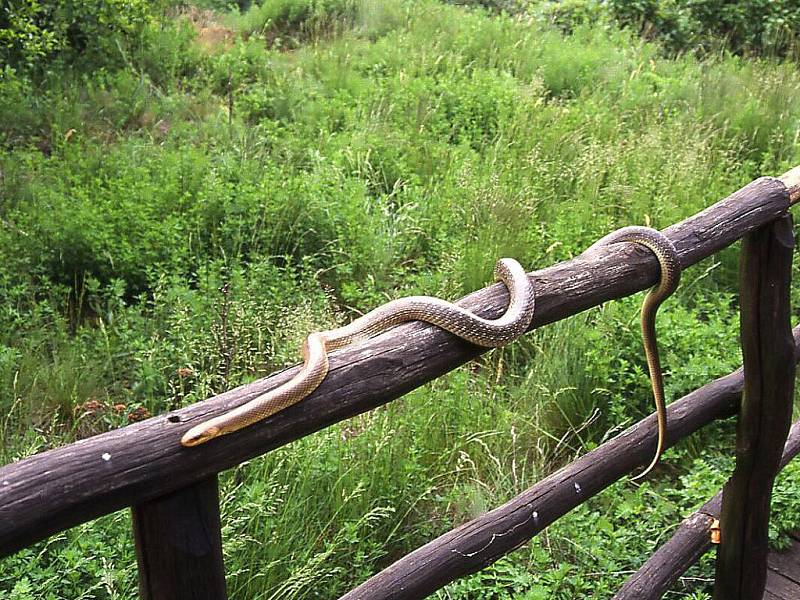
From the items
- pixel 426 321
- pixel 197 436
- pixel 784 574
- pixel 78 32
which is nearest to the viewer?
pixel 197 436

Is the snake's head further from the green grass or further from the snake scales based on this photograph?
the green grass

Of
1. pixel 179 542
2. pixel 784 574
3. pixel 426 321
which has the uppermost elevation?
pixel 426 321

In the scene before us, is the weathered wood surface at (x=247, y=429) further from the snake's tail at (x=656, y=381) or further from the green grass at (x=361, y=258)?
the green grass at (x=361, y=258)

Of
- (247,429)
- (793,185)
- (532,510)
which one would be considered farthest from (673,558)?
(247,429)

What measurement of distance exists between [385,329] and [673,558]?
155cm

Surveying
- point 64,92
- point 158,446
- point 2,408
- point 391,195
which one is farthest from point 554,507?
point 64,92

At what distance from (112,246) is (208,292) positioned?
70 centimetres

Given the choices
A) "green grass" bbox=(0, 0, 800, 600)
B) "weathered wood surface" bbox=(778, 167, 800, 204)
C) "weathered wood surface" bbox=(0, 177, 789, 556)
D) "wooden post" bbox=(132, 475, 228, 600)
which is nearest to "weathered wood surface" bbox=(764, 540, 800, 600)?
"green grass" bbox=(0, 0, 800, 600)

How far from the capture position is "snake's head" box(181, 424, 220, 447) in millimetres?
1370

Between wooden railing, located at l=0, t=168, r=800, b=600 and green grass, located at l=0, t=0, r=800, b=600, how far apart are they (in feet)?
2.09

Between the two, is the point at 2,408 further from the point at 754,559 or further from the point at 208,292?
the point at 754,559

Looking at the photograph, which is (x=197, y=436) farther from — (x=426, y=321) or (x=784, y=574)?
(x=784, y=574)

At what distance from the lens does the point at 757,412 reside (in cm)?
296

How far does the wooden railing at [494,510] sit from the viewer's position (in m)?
1.29
